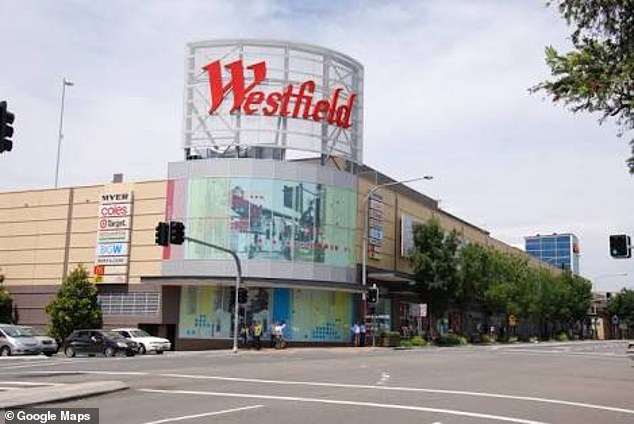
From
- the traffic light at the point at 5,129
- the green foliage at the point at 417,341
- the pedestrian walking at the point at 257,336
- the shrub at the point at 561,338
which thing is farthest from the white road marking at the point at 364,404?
the shrub at the point at 561,338

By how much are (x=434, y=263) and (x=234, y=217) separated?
17.4m

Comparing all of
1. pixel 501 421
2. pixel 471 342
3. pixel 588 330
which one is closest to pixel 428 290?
pixel 471 342

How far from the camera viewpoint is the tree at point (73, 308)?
4912cm

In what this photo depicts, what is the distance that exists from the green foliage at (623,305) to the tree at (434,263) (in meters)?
75.9

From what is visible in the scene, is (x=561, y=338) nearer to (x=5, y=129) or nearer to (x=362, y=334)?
(x=362, y=334)

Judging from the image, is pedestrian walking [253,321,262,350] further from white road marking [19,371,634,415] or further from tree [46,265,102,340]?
white road marking [19,371,634,415]

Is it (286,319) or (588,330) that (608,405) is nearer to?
(286,319)

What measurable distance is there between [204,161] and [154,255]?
6718 mm

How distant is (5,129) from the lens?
18031 millimetres

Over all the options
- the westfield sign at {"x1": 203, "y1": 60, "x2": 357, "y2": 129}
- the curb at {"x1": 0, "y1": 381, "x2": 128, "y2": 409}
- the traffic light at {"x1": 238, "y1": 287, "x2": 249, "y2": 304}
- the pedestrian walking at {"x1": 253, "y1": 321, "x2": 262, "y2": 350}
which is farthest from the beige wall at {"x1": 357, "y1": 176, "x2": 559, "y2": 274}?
the curb at {"x1": 0, "y1": 381, "x2": 128, "y2": 409}

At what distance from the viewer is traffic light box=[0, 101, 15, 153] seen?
17.9 metres

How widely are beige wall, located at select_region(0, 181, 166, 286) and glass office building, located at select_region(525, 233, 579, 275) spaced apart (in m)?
108

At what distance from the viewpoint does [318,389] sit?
1855 cm

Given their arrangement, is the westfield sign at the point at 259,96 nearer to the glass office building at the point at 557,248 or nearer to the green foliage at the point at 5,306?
the green foliage at the point at 5,306
